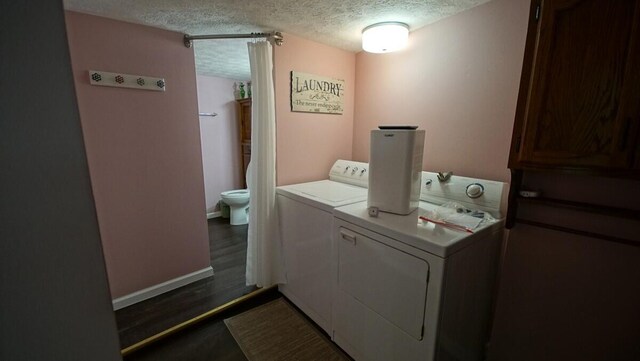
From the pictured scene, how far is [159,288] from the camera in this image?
2.07 metres

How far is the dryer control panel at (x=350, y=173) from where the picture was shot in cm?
210

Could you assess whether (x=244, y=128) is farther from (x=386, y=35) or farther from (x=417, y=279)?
(x=417, y=279)

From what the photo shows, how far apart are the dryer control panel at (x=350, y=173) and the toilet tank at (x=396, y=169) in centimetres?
60

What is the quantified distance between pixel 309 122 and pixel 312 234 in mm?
1005

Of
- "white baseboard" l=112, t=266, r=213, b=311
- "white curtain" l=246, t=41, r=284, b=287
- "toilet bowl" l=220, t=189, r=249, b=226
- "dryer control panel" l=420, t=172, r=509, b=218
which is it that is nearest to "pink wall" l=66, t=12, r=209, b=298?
"white baseboard" l=112, t=266, r=213, b=311

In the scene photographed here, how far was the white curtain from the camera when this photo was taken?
185 cm

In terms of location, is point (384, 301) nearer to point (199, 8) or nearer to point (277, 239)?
point (277, 239)

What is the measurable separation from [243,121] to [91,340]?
12.0ft

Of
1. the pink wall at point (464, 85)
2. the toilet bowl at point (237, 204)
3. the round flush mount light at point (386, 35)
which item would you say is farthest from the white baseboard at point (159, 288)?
the round flush mount light at point (386, 35)

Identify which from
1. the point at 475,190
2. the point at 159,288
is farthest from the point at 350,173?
Answer: the point at 159,288

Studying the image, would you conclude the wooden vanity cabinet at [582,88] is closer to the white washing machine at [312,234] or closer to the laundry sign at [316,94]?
the white washing machine at [312,234]

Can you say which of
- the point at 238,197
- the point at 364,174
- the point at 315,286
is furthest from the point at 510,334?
the point at 238,197

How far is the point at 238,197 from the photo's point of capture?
11.3 ft

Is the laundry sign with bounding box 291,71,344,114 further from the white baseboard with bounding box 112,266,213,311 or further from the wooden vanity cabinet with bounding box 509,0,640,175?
the white baseboard with bounding box 112,266,213,311
